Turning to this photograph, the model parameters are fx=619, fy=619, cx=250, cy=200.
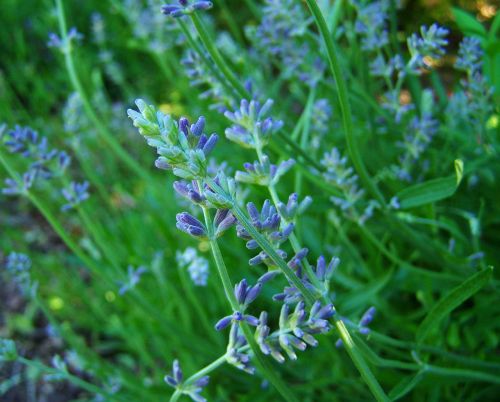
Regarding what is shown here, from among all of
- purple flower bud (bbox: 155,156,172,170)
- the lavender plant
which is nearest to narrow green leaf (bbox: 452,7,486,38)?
the lavender plant

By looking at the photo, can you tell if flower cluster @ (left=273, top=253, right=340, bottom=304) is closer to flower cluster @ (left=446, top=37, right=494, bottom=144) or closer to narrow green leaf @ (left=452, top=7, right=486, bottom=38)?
flower cluster @ (left=446, top=37, right=494, bottom=144)

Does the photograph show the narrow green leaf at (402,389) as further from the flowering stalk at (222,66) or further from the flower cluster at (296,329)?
the flowering stalk at (222,66)

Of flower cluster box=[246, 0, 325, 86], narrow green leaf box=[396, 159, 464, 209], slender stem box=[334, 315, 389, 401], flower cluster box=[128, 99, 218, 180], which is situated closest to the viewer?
flower cluster box=[128, 99, 218, 180]

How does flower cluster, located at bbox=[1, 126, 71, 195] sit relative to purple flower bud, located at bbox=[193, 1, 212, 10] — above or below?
below

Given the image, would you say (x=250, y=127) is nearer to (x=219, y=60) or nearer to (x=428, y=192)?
(x=219, y=60)

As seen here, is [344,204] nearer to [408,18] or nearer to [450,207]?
[450,207]

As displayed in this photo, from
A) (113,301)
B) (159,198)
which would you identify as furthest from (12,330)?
(159,198)
